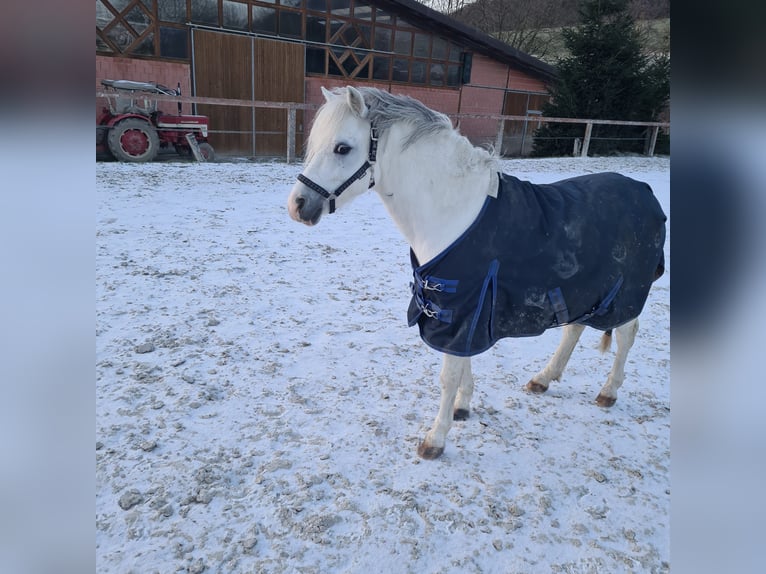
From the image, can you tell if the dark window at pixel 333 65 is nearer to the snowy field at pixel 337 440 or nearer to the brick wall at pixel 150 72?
the brick wall at pixel 150 72

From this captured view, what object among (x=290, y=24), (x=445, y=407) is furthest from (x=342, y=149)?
(x=290, y=24)

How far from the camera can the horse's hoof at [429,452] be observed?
2170mm

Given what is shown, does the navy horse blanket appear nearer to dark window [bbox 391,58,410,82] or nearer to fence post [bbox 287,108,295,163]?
fence post [bbox 287,108,295,163]

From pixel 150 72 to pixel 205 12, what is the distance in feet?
6.37

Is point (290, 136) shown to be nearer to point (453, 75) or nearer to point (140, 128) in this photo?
point (140, 128)

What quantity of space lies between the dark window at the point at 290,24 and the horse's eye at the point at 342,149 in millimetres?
11755

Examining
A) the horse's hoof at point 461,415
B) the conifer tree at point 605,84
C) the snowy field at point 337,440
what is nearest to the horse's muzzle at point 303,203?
the snowy field at point 337,440

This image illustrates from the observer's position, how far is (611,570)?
166cm
